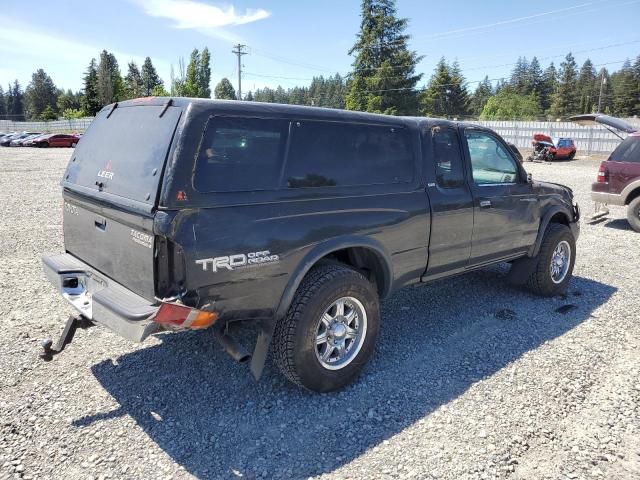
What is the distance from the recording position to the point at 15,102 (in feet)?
401

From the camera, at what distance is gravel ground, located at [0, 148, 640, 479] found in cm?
277

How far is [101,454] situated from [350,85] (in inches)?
2413

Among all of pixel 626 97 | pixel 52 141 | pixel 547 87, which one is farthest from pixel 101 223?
pixel 547 87

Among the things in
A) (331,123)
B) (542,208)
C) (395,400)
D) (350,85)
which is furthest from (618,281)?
(350,85)

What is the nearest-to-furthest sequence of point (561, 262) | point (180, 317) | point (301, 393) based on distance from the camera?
point (180, 317)
point (301, 393)
point (561, 262)

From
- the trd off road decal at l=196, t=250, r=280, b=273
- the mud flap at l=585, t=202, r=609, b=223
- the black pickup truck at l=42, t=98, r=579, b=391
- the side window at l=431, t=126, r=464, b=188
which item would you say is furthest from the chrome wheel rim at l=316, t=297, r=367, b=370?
the mud flap at l=585, t=202, r=609, b=223

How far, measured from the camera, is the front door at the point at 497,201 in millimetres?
4590

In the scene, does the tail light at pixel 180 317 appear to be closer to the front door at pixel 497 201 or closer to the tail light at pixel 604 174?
the front door at pixel 497 201

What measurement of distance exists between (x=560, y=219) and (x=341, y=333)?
3.73 meters

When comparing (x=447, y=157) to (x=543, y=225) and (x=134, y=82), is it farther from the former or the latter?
(x=134, y=82)

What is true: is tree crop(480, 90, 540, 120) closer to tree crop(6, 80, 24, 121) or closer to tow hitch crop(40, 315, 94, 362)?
tow hitch crop(40, 315, 94, 362)

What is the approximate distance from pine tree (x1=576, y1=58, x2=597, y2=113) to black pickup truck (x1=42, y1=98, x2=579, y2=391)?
100565mm

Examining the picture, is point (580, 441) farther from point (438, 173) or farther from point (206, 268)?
point (206, 268)

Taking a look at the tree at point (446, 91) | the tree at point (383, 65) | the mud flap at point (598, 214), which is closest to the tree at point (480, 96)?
the tree at point (446, 91)
